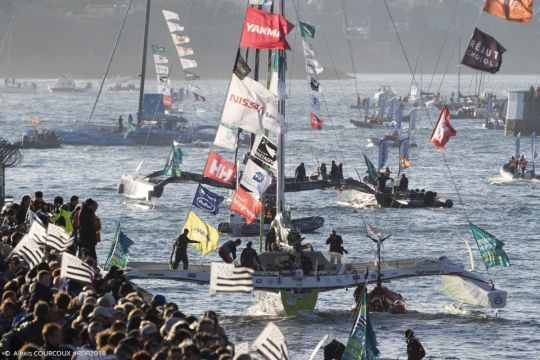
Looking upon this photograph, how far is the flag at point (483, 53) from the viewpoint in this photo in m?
39.2

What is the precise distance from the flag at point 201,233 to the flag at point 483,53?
9128 millimetres

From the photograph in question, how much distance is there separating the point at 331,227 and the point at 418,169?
44353 mm

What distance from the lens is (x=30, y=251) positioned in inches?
1045

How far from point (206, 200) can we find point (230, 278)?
21365mm

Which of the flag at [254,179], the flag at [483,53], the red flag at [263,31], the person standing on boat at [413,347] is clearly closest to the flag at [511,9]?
the flag at [483,53]

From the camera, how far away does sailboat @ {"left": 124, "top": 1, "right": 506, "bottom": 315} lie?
43.2 m

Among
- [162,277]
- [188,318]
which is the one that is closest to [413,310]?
[162,277]

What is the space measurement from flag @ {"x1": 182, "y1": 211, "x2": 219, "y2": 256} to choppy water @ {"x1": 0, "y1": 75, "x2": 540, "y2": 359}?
8.71 feet

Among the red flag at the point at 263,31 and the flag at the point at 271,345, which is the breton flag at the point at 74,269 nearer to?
the flag at the point at 271,345

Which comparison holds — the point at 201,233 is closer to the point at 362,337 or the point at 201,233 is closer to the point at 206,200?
the point at 206,200

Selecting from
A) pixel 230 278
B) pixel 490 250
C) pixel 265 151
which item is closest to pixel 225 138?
pixel 265 151

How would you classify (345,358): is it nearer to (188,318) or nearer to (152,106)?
(188,318)

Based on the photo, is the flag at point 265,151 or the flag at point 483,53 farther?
the flag at point 265,151

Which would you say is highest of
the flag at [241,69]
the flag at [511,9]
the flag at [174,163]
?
the flag at [511,9]
